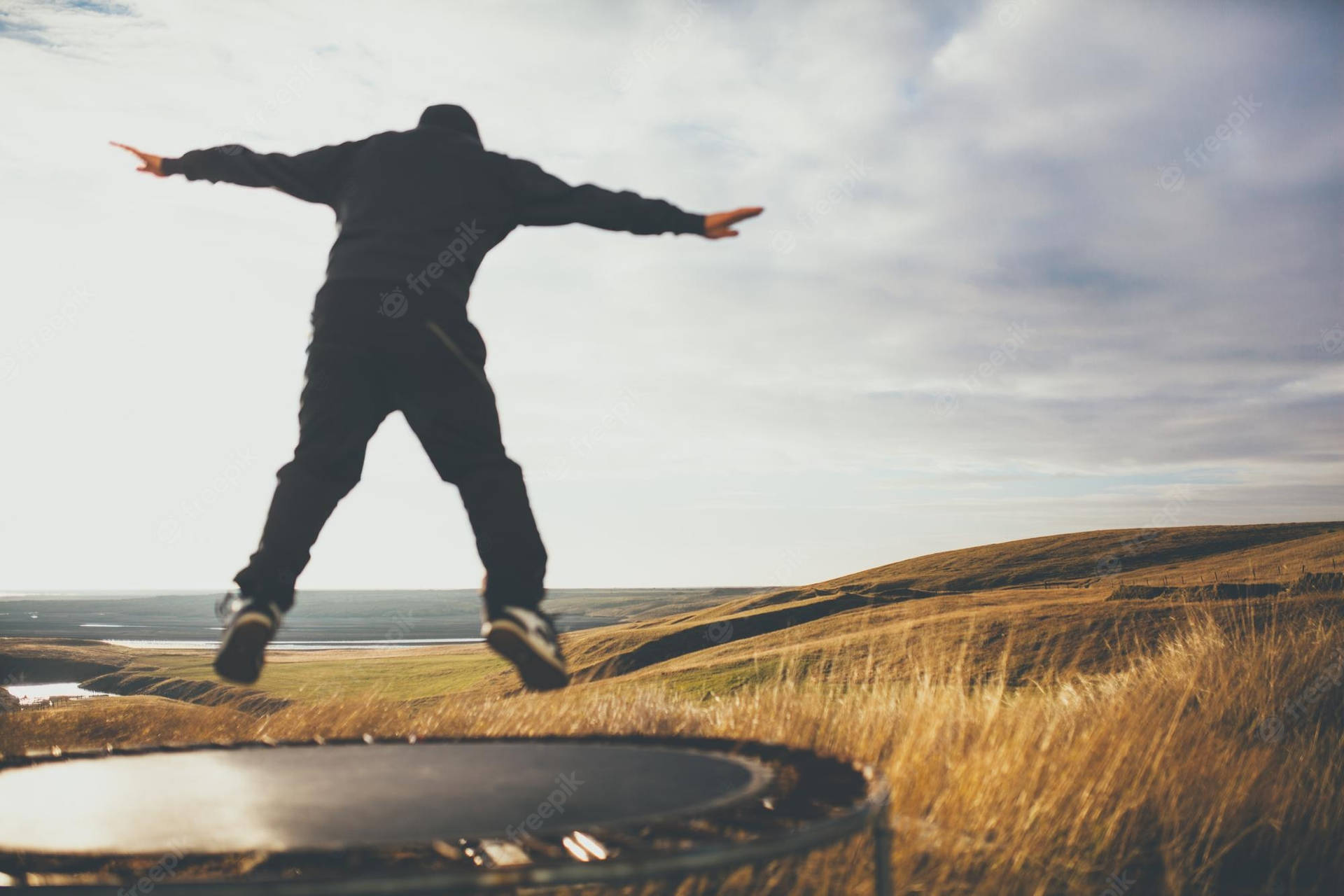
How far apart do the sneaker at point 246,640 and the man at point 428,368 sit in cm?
2

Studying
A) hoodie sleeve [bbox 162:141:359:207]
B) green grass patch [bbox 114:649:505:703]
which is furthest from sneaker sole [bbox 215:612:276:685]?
green grass patch [bbox 114:649:505:703]

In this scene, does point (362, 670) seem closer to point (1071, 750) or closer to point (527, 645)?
point (1071, 750)

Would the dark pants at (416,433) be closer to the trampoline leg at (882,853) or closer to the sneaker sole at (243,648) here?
Result: the sneaker sole at (243,648)

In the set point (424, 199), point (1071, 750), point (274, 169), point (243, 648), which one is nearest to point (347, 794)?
point (243, 648)

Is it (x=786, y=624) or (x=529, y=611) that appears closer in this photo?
(x=529, y=611)

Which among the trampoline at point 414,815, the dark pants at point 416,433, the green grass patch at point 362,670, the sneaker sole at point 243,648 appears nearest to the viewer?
the trampoline at point 414,815

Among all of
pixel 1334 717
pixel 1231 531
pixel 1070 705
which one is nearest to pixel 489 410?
pixel 1070 705

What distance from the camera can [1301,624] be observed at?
925 centimetres

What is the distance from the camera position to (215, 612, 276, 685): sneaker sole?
3.28 meters

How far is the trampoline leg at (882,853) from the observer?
94.0 inches

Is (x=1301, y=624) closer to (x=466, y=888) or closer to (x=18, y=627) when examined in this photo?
(x=466, y=888)

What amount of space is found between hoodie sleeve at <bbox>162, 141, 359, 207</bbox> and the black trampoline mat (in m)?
2.46

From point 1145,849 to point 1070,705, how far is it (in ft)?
7.74

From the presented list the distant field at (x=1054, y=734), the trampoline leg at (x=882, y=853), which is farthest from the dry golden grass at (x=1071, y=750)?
the trampoline leg at (x=882, y=853)
